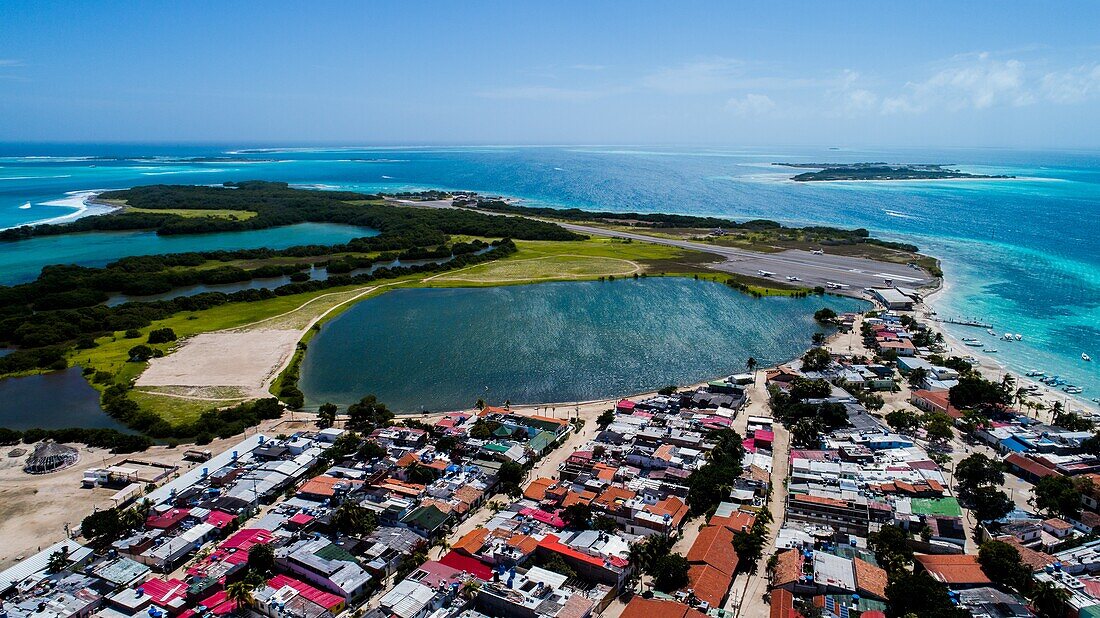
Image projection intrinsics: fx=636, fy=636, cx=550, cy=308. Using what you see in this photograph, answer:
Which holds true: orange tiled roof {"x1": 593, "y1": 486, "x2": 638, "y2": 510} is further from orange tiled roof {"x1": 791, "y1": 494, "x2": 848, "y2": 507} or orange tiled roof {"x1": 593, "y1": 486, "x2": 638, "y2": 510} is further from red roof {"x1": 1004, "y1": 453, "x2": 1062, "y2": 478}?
red roof {"x1": 1004, "y1": 453, "x2": 1062, "y2": 478}

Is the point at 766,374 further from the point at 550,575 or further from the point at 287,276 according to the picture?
the point at 287,276

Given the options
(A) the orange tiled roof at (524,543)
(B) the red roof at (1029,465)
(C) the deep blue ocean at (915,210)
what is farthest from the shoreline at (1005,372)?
(A) the orange tiled roof at (524,543)

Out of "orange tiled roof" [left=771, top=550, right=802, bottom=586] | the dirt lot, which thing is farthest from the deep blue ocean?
the dirt lot

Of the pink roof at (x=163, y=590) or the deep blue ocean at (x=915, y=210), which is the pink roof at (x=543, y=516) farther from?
the deep blue ocean at (x=915, y=210)

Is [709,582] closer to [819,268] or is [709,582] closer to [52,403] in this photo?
[52,403]

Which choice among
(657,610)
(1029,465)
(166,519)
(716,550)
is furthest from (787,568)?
(166,519)

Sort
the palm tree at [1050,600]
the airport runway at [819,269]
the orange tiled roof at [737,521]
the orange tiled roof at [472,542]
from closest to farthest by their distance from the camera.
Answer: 1. the palm tree at [1050,600]
2. the orange tiled roof at [472,542]
3. the orange tiled roof at [737,521]
4. the airport runway at [819,269]

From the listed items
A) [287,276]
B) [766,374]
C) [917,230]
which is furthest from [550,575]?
[917,230]
